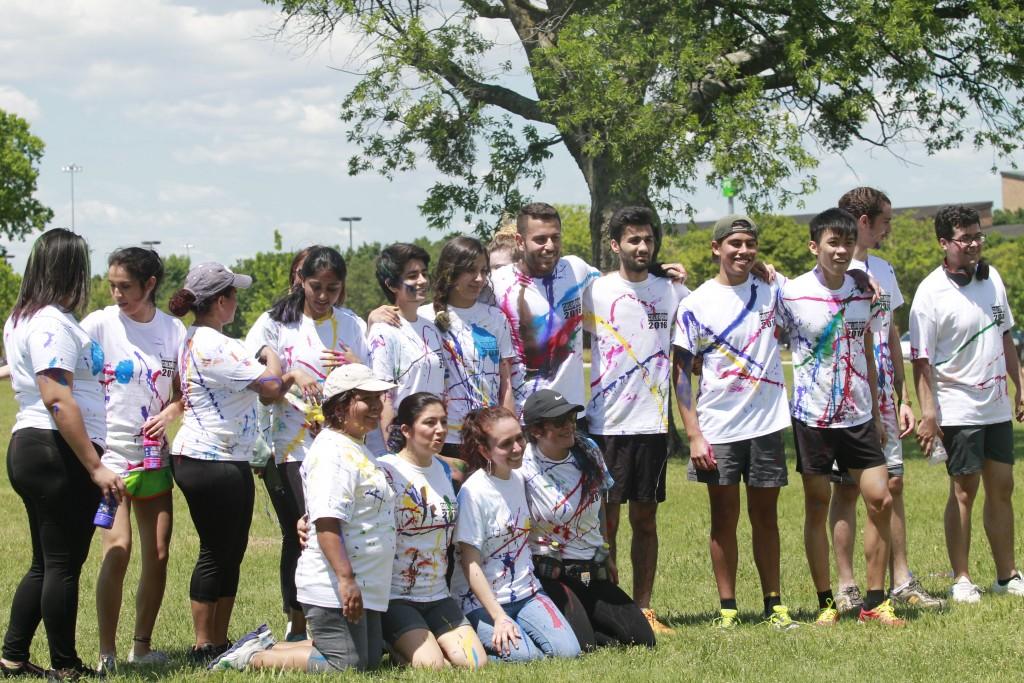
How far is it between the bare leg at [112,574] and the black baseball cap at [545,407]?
2104 millimetres

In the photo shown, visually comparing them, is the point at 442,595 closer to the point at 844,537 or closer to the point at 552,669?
the point at 552,669

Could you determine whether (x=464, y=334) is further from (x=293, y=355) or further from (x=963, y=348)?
(x=963, y=348)

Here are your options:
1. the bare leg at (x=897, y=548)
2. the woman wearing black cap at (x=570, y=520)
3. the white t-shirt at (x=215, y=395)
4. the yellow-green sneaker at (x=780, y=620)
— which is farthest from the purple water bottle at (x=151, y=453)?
the bare leg at (x=897, y=548)

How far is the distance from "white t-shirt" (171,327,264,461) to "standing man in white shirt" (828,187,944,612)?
3.51 metres

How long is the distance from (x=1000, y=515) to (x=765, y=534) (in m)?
1.88

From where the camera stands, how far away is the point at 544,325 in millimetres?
6699

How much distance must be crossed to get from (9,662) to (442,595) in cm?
203

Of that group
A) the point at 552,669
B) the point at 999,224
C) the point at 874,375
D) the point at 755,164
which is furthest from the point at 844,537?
the point at 999,224

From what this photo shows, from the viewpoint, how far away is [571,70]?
17812mm

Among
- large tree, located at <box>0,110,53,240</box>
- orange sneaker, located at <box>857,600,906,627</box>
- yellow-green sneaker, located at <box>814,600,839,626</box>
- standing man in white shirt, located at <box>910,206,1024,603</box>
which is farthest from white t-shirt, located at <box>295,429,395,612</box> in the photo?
large tree, located at <box>0,110,53,240</box>

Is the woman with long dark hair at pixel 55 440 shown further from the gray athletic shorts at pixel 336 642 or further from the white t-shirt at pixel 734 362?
the white t-shirt at pixel 734 362

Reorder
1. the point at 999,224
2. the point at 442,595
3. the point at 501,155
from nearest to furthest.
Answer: the point at 442,595, the point at 501,155, the point at 999,224

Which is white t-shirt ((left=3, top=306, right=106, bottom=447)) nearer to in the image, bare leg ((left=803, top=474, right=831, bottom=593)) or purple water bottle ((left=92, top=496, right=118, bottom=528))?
A: purple water bottle ((left=92, top=496, right=118, bottom=528))

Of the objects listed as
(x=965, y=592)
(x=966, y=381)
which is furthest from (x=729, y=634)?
(x=966, y=381)
